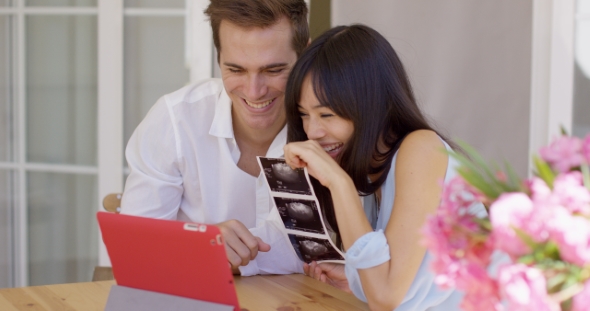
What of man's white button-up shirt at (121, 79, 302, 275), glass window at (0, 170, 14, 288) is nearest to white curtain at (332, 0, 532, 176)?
man's white button-up shirt at (121, 79, 302, 275)

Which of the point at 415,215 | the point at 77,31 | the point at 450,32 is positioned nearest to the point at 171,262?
the point at 415,215

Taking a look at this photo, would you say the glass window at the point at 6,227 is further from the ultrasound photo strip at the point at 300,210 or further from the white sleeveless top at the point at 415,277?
the white sleeveless top at the point at 415,277

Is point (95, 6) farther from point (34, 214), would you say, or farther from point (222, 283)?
point (222, 283)

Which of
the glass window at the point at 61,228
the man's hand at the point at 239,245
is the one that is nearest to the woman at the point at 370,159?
the man's hand at the point at 239,245

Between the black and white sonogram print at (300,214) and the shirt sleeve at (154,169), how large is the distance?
1.61ft

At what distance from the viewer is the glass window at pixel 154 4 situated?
2.89m

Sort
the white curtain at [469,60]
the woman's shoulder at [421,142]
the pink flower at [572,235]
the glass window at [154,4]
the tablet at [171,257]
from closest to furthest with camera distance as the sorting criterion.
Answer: the pink flower at [572,235]
the tablet at [171,257]
the woman's shoulder at [421,142]
the white curtain at [469,60]
the glass window at [154,4]

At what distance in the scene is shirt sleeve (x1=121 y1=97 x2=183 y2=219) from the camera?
1878 millimetres

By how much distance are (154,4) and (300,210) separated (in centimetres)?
175

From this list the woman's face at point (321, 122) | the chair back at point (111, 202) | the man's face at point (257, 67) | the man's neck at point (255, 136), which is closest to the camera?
the woman's face at point (321, 122)

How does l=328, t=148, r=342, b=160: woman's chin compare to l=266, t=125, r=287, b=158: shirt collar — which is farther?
l=266, t=125, r=287, b=158: shirt collar

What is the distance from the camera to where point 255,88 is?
178 centimetres

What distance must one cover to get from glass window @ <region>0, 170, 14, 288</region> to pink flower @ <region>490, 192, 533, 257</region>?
3.01 meters

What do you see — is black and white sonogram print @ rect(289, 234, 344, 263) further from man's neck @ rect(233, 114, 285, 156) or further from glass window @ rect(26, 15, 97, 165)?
glass window @ rect(26, 15, 97, 165)
